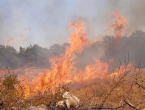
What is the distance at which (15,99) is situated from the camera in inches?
179

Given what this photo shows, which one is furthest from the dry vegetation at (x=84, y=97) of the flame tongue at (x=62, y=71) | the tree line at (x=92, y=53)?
the tree line at (x=92, y=53)

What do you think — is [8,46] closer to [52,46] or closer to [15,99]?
[52,46]

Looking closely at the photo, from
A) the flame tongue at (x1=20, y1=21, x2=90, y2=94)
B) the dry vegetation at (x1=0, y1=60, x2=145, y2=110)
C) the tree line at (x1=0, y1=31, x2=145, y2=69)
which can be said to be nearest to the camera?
the dry vegetation at (x1=0, y1=60, x2=145, y2=110)

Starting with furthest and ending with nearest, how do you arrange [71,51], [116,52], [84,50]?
[84,50] → [116,52] → [71,51]

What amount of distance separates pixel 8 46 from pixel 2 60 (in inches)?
181

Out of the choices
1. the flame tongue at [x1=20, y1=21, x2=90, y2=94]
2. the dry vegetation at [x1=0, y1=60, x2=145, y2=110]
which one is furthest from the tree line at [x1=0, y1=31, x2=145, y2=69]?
the dry vegetation at [x1=0, y1=60, x2=145, y2=110]

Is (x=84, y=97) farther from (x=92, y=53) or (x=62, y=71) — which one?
(x=92, y=53)

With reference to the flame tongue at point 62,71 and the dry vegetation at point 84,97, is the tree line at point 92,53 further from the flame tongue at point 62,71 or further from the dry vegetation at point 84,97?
the dry vegetation at point 84,97

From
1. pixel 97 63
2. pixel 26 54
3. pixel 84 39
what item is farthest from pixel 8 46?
pixel 97 63

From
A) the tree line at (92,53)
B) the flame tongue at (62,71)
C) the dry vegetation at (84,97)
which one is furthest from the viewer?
the tree line at (92,53)

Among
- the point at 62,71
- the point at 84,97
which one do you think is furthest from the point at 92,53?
the point at 84,97

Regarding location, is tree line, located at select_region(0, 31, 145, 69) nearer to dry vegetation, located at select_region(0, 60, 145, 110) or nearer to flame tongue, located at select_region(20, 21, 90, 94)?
flame tongue, located at select_region(20, 21, 90, 94)

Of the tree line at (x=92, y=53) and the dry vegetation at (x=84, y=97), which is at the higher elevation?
the tree line at (x=92, y=53)

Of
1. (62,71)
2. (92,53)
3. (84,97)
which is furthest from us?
(92,53)
